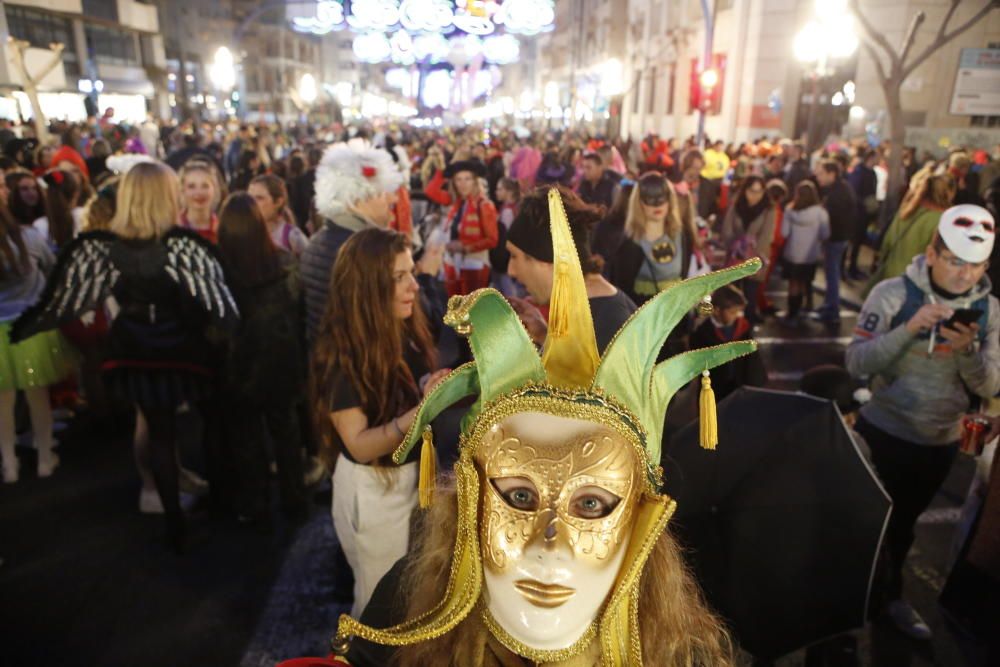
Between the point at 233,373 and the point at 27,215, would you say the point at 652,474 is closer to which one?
the point at 233,373

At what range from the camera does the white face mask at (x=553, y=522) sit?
4.72 ft

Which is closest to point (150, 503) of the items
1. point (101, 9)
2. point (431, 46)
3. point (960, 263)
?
point (960, 263)

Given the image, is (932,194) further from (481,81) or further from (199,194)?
(481,81)

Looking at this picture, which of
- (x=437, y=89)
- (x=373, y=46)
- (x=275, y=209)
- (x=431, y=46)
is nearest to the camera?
(x=275, y=209)

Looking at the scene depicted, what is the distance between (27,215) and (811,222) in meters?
7.96

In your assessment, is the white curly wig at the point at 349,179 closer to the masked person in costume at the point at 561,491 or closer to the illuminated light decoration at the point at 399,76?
the masked person in costume at the point at 561,491

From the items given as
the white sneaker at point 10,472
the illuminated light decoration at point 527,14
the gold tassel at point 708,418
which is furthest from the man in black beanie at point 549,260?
the illuminated light decoration at point 527,14

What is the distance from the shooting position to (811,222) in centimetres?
817

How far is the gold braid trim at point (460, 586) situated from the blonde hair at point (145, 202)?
9.07 feet

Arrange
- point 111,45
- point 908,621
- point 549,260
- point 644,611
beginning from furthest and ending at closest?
point 111,45 → point 908,621 → point 549,260 → point 644,611

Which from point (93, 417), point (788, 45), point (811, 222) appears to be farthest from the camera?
point (788, 45)

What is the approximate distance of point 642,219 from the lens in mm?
4773

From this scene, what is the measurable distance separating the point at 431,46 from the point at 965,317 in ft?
108

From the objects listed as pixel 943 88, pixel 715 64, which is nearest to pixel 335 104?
pixel 715 64
